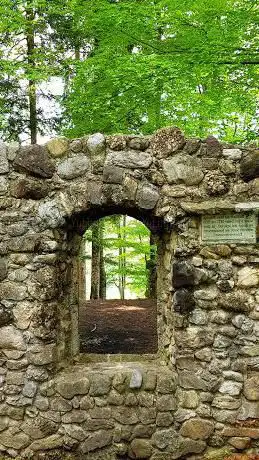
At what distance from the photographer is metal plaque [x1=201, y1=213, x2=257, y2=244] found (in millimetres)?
4309

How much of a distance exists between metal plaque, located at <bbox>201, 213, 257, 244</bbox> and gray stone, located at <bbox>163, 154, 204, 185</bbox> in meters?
0.41

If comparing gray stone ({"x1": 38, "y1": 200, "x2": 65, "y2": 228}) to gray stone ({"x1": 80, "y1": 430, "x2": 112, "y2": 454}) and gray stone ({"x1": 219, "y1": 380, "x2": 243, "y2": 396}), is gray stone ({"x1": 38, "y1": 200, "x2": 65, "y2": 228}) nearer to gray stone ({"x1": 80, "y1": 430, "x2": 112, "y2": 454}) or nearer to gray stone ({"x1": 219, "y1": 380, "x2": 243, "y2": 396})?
gray stone ({"x1": 80, "y1": 430, "x2": 112, "y2": 454})

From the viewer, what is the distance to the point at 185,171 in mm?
4312

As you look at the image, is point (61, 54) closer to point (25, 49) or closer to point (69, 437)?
point (25, 49)

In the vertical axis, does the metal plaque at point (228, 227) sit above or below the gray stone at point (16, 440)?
above

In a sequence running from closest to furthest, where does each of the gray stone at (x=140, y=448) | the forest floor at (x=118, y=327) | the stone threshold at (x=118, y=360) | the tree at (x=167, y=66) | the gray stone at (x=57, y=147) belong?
the gray stone at (x=140, y=448), the gray stone at (x=57, y=147), the stone threshold at (x=118, y=360), the forest floor at (x=118, y=327), the tree at (x=167, y=66)

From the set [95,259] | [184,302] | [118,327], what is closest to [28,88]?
[95,259]

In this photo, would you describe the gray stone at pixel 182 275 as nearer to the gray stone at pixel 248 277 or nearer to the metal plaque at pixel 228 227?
the metal plaque at pixel 228 227

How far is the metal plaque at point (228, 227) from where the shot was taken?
431cm

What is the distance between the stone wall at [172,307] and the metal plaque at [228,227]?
7cm

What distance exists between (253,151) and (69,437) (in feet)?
11.4

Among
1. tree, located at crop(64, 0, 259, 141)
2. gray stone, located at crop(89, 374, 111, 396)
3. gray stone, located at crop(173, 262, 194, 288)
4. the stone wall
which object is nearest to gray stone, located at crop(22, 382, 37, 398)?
the stone wall

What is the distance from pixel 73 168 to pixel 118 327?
4.13 m

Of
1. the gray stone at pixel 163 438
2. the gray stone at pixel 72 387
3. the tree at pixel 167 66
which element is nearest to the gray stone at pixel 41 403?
the gray stone at pixel 72 387
